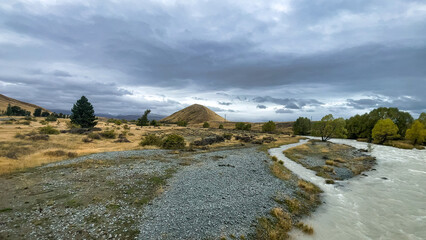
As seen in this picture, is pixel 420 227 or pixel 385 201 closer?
pixel 420 227

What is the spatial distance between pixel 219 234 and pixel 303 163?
28.8 meters

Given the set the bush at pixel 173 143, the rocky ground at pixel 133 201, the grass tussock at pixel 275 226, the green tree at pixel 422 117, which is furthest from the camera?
the green tree at pixel 422 117

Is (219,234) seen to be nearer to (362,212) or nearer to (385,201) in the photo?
(362,212)

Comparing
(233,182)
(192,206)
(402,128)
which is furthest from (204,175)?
(402,128)

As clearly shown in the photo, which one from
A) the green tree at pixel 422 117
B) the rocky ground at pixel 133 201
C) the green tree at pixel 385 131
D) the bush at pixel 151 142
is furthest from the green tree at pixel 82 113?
the green tree at pixel 422 117

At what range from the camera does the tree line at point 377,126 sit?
63.0m

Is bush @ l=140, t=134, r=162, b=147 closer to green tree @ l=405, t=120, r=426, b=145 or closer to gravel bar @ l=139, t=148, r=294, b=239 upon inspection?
gravel bar @ l=139, t=148, r=294, b=239

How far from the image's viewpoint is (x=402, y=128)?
73.5 m

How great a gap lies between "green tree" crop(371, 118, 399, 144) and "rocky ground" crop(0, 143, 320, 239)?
6413 cm

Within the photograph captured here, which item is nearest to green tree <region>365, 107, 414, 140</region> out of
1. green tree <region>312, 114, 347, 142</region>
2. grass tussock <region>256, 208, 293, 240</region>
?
green tree <region>312, 114, 347, 142</region>

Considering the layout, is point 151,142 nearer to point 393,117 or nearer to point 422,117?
point 393,117

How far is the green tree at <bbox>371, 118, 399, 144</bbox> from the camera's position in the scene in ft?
206

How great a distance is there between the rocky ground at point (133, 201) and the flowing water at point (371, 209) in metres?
3.11

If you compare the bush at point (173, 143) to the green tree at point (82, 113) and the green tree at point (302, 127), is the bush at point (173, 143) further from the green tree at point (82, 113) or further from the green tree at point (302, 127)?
the green tree at point (302, 127)
